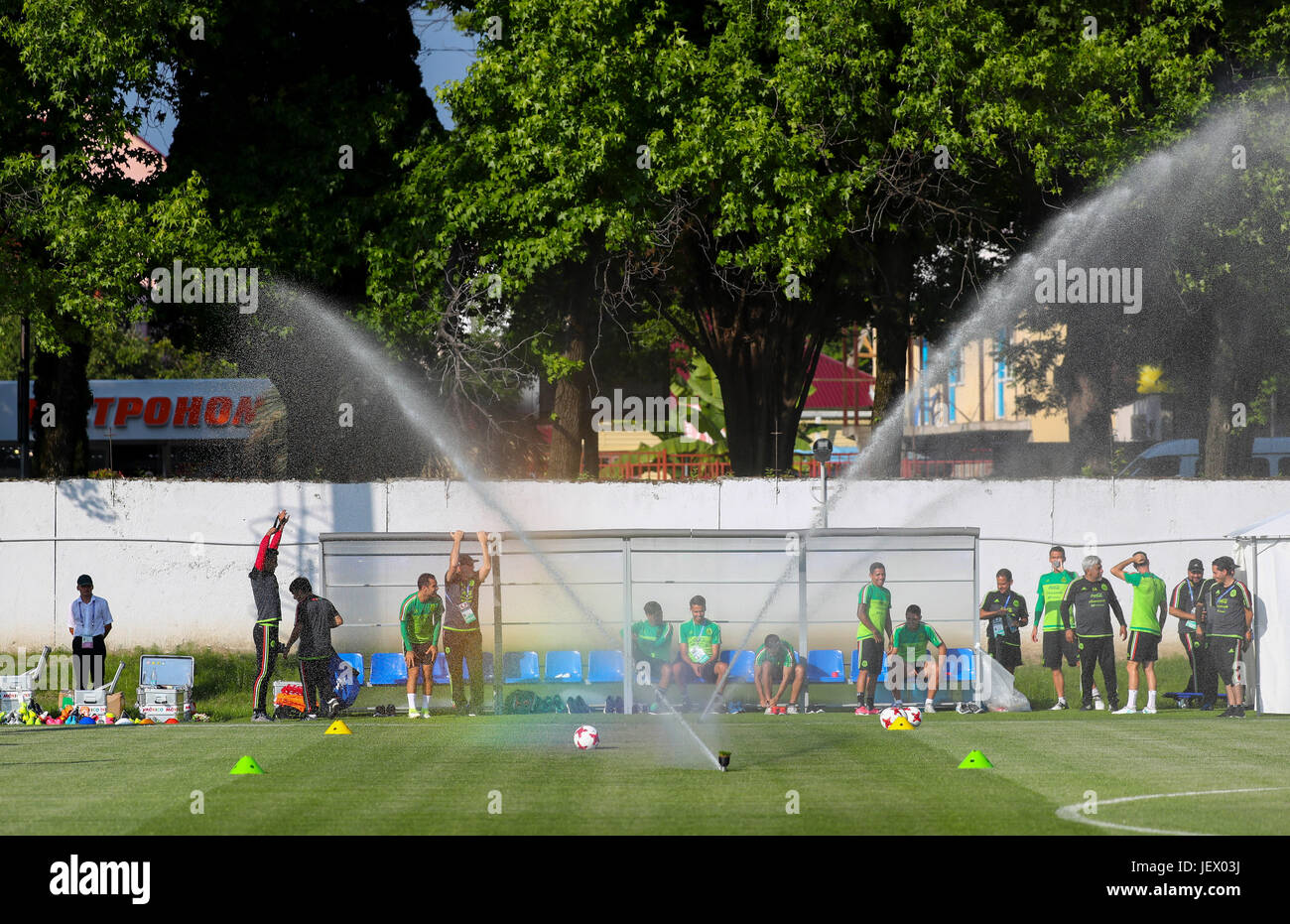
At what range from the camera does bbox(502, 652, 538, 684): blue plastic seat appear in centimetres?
2134

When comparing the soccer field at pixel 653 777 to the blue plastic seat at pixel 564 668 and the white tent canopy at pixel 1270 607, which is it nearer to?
the white tent canopy at pixel 1270 607

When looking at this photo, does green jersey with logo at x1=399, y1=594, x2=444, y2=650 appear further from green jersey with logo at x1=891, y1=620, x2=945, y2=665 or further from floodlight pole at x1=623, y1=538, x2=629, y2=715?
green jersey with logo at x1=891, y1=620, x2=945, y2=665

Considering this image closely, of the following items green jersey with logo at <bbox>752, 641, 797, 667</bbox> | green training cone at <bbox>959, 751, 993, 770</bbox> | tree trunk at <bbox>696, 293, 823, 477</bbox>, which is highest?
tree trunk at <bbox>696, 293, 823, 477</bbox>

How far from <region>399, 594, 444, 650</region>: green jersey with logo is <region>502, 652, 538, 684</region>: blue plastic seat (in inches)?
44.2

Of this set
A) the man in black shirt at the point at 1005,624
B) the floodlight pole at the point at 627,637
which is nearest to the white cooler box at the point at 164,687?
the floodlight pole at the point at 627,637

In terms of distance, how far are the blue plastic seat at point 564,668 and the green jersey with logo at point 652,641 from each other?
3.13 feet

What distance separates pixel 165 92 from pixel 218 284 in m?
4.92

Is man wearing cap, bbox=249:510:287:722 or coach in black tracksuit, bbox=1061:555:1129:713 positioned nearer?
man wearing cap, bbox=249:510:287:722

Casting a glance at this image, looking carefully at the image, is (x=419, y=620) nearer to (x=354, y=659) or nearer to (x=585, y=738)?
(x=354, y=659)

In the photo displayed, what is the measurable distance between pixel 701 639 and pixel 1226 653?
22.6 ft

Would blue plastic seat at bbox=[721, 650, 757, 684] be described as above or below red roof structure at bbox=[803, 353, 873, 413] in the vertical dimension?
below

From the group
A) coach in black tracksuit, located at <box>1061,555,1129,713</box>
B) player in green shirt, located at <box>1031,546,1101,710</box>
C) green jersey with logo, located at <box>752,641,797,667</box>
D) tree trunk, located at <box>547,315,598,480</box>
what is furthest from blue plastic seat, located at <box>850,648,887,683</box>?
tree trunk, located at <box>547,315,598,480</box>

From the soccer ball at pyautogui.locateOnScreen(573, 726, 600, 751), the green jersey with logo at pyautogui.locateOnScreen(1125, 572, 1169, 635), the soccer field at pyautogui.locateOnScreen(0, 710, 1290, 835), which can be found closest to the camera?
the soccer field at pyautogui.locateOnScreen(0, 710, 1290, 835)

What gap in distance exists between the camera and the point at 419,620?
68.4 ft
